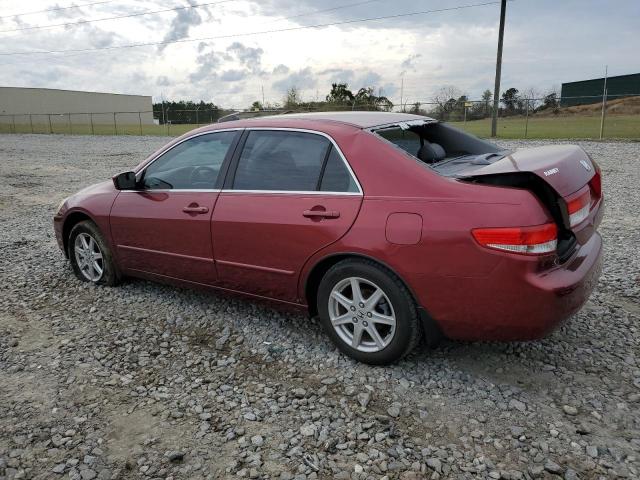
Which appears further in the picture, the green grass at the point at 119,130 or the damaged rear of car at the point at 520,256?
the green grass at the point at 119,130

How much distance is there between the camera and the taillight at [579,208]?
119 inches

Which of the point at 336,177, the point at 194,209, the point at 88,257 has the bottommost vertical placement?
the point at 88,257

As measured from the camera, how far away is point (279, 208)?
3609 mm

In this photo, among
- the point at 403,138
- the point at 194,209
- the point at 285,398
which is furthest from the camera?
the point at 194,209

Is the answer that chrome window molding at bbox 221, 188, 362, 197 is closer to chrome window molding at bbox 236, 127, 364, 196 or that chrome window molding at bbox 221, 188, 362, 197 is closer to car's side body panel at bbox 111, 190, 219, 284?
chrome window molding at bbox 236, 127, 364, 196

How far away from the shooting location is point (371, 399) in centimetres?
311

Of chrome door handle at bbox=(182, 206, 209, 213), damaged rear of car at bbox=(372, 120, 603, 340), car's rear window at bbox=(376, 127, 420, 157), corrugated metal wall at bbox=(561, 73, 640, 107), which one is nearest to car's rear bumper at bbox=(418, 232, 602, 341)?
damaged rear of car at bbox=(372, 120, 603, 340)

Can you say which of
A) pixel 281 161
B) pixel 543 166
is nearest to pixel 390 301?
pixel 543 166

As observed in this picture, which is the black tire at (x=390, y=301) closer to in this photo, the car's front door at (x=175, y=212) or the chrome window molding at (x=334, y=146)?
the chrome window molding at (x=334, y=146)

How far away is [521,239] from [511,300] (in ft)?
1.13

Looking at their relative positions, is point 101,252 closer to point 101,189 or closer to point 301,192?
point 101,189

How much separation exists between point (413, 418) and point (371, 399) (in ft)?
0.94

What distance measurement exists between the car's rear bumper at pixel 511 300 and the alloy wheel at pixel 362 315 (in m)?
0.31

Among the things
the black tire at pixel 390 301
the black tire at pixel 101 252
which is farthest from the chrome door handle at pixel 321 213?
the black tire at pixel 101 252
